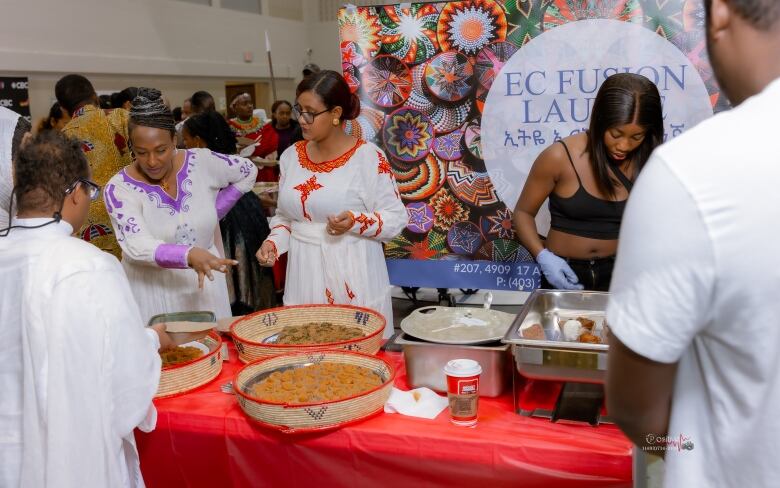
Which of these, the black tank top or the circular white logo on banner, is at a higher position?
the circular white logo on banner

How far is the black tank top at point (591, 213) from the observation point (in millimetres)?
2240

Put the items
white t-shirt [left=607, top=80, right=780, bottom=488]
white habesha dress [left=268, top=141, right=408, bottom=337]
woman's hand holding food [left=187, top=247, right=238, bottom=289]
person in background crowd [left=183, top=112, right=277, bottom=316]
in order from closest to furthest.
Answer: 1. white t-shirt [left=607, top=80, right=780, bottom=488]
2. woman's hand holding food [left=187, top=247, right=238, bottom=289]
3. white habesha dress [left=268, top=141, right=408, bottom=337]
4. person in background crowd [left=183, top=112, right=277, bottom=316]

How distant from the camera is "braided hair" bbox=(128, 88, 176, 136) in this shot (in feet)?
→ 7.07

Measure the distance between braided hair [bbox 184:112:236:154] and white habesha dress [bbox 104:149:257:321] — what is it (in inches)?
49.4

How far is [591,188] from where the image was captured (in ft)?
7.42

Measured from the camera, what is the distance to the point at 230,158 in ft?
8.34

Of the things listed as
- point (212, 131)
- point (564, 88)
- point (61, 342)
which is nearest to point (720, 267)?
point (61, 342)

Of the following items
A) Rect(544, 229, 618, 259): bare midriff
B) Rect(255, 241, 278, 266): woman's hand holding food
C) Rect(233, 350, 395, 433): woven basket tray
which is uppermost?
Rect(255, 241, 278, 266): woman's hand holding food

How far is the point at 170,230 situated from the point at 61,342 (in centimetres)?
103

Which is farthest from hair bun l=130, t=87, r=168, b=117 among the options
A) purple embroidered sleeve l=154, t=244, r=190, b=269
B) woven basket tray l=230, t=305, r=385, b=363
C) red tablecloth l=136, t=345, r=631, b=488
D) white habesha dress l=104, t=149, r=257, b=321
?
red tablecloth l=136, t=345, r=631, b=488

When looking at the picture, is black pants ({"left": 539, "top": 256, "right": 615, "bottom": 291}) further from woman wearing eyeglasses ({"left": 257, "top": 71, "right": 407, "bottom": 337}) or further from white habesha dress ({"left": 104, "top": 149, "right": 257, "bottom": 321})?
white habesha dress ({"left": 104, "top": 149, "right": 257, "bottom": 321})

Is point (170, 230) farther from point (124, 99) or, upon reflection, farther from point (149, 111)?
point (124, 99)

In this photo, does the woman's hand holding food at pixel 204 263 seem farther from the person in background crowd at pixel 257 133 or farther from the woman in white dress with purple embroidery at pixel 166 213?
the person in background crowd at pixel 257 133

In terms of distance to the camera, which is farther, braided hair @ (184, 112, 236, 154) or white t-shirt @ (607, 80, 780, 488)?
braided hair @ (184, 112, 236, 154)
